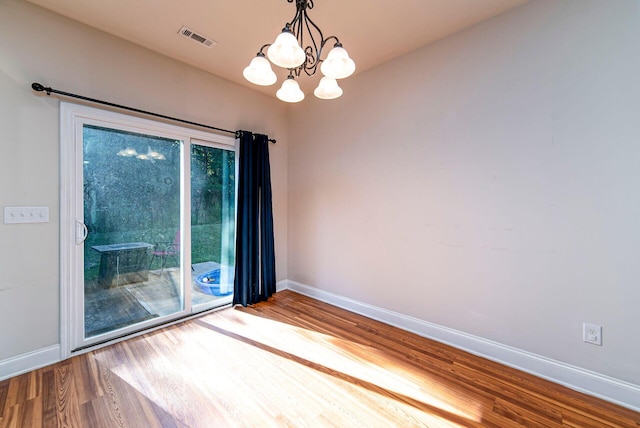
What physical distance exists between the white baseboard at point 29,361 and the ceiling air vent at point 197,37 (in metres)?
2.80

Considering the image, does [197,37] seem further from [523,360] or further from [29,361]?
[523,360]

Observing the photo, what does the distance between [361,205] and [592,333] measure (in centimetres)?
204

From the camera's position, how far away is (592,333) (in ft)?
5.68

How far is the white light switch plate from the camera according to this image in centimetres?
187

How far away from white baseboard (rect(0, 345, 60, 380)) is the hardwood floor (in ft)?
0.20

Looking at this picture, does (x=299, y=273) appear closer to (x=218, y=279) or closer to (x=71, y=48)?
(x=218, y=279)

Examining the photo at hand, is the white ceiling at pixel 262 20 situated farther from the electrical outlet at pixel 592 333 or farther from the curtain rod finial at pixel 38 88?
the electrical outlet at pixel 592 333

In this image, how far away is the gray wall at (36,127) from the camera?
6.10ft

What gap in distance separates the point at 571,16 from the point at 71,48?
3.78 metres

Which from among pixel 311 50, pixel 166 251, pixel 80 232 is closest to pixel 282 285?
pixel 166 251

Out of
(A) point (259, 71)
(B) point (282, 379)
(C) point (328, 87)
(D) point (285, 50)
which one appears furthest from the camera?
(B) point (282, 379)

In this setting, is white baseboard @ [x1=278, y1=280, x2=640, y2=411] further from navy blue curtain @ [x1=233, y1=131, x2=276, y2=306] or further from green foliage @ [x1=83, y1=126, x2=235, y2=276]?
green foliage @ [x1=83, y1=126, x2=235, y2=276]

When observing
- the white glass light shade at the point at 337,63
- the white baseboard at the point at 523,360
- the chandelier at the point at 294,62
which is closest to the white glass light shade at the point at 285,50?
the chandelier at the point at 294,62

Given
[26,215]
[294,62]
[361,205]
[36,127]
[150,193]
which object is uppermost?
[294,62]
